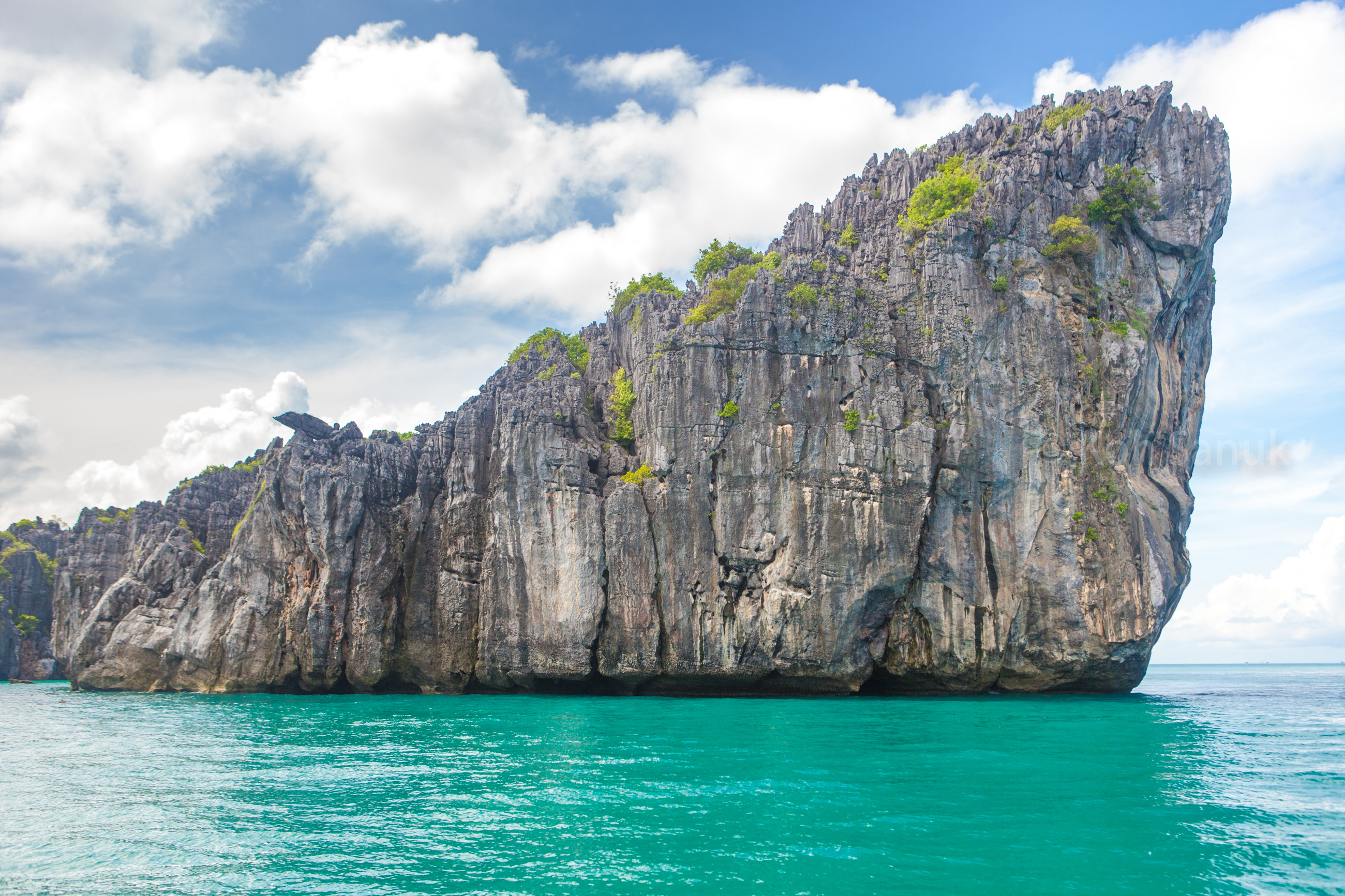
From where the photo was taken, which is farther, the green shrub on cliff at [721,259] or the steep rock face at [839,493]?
the green shrub on cliff at [721,259]

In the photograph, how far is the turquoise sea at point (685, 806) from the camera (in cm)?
1233

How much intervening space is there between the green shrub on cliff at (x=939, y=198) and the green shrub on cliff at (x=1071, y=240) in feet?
16.3

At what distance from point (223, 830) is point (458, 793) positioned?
474cm

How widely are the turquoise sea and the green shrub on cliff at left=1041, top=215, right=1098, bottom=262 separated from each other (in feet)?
77.9

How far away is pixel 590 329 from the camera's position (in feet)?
186

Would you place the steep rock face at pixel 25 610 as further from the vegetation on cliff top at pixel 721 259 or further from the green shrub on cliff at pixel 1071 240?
the green shrub on cliff at pixel 1071 240

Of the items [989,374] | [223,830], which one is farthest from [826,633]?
[223,830]

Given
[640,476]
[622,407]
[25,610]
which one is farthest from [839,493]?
[25,610]

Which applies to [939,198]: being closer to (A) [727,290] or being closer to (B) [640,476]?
(A) [727,290]

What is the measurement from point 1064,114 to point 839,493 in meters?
26.7

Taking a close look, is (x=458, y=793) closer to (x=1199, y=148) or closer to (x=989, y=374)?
(x=989, y=374)

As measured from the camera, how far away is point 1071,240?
4053 cm

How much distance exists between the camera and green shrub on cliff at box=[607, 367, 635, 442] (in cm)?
4494

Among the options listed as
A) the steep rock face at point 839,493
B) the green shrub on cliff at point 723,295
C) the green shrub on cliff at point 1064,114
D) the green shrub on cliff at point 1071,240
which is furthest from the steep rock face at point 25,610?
the green shrub on cliff at point 1064,114
